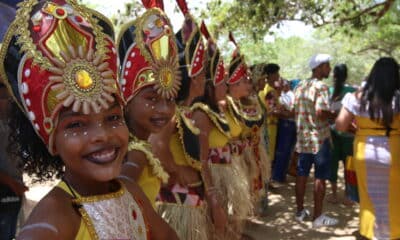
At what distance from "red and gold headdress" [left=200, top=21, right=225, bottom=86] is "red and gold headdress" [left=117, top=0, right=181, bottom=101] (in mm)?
1732

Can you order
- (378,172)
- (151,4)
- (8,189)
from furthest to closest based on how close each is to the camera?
(378,172), (8,189), (151,4)

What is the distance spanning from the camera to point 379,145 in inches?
148

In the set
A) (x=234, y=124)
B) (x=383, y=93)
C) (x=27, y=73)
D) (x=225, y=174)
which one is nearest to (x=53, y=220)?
(x=27, y=73)

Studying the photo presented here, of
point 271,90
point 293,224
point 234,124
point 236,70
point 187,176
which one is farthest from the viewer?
point 271,90

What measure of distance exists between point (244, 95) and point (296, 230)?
168 cm

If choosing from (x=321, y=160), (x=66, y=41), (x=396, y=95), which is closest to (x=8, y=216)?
(x=66, y=41)

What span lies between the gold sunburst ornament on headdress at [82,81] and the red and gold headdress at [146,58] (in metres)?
0.70

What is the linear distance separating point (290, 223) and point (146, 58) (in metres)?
3.85

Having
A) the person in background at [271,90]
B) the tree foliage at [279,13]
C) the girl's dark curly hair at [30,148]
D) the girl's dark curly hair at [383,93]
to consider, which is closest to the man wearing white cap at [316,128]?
the tree foliage at [279,13]

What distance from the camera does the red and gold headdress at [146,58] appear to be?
7.23 ft

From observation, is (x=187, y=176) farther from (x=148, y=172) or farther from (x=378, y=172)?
(x=378, y=172)

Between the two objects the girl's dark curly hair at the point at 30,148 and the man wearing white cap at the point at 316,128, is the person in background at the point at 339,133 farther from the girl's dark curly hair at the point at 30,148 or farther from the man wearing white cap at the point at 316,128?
the girl's dark curly hair at the point at 30,148

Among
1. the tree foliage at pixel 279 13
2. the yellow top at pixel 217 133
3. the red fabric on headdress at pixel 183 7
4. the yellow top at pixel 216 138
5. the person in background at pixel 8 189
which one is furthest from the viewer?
the tree foliage at pixel 279 13

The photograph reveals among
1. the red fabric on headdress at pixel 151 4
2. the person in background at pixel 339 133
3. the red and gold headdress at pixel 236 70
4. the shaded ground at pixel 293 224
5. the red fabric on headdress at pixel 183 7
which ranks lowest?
the shaded ground at pixel 293 224
